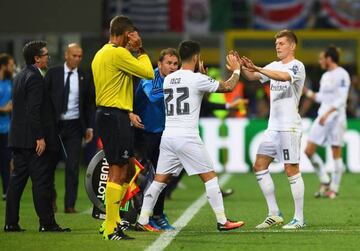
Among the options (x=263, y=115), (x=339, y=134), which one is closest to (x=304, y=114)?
(x=263, y=115)

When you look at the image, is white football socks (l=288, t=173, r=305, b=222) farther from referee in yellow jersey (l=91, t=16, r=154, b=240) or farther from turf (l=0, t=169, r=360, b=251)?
referee in yellow jersey (l=91, t=16, r=154, b=240)

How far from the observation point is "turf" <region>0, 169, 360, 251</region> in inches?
456

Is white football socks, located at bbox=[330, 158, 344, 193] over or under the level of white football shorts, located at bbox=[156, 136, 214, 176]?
under

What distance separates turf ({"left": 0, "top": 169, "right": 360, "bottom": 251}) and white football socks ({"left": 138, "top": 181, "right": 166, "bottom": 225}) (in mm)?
201

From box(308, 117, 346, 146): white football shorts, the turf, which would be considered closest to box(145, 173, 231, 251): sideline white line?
the turf

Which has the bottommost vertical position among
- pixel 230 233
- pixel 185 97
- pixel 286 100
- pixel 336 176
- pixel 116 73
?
pixel 336 176

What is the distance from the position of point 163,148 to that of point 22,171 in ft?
5.42

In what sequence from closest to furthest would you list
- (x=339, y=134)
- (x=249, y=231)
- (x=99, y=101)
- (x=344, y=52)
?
(x=99, y=101), (x=249, y=231), (x=339, y=134), (x=344, y=52)

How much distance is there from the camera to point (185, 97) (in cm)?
1245

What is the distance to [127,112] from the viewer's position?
12102 mm

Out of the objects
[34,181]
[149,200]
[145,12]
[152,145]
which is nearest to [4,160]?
[152,145]

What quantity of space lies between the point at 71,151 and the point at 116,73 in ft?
13.4

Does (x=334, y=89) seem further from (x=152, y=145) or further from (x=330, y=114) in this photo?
(x=152, y=145)

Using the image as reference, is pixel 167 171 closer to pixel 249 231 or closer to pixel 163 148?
pixel 163 148
